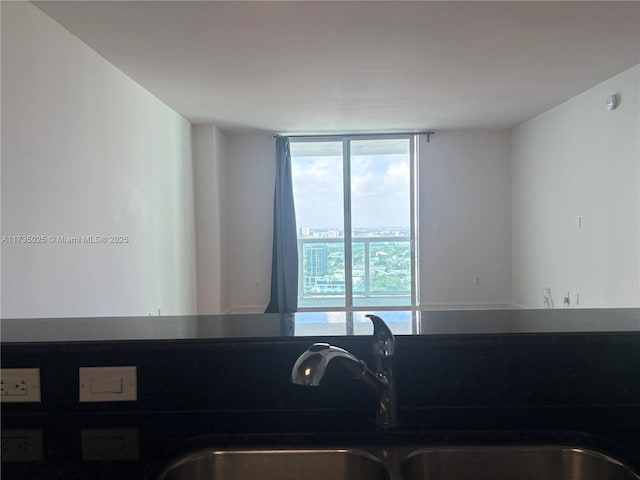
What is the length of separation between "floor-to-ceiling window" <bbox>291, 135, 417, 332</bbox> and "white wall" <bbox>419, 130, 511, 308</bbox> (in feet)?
0.71

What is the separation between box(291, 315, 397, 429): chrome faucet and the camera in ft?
2.38

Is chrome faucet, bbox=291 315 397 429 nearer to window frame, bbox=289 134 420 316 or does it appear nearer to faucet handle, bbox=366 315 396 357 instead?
faucet handle, bbox=366 315 396 357

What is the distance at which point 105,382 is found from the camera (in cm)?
96

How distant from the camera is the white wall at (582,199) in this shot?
348 cm

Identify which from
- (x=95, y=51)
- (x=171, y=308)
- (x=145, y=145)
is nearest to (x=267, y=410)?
(x=95, y=51)

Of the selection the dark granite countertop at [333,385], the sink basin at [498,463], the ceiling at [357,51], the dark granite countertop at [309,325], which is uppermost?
the ceiling at [357,51]

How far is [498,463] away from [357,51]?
271 cm

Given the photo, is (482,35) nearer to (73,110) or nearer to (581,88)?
(581,88)

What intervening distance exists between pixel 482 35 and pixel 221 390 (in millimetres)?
2712

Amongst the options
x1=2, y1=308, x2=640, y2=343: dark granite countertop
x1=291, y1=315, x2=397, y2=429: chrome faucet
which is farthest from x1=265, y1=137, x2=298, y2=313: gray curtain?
x1=291, y1=315, x2=397, y2=429: chrome faucet

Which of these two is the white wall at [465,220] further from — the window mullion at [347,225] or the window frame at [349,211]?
the window mullion at [347,225]

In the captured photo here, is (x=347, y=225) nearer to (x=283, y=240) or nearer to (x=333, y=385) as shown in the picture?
(x=283, y=240)

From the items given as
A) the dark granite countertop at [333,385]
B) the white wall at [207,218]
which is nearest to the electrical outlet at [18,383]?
the dark granite countertop at [333,385]

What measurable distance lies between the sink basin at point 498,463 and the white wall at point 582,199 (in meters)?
3.18
